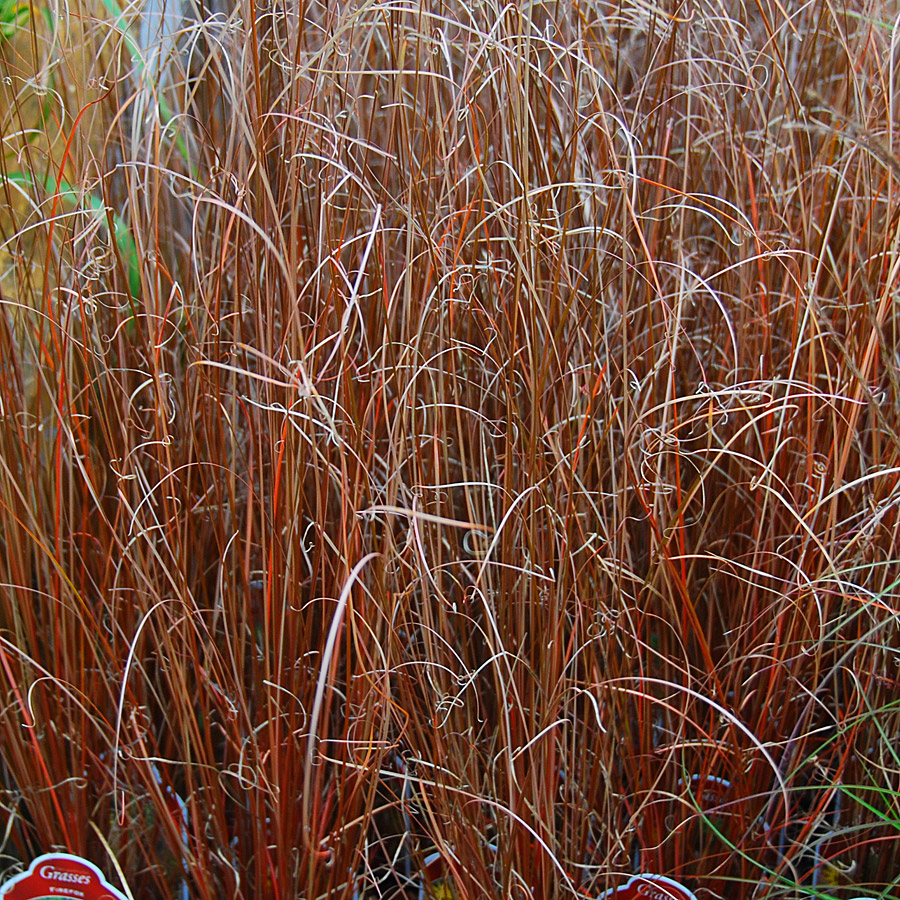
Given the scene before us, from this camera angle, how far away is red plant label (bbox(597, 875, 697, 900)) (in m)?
0.60

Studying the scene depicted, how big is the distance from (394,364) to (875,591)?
1.34 ft

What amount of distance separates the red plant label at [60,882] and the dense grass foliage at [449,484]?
3cm

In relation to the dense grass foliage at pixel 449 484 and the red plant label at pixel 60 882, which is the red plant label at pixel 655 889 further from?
the red plant label at pixel 60 882

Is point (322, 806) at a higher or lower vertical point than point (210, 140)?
lower

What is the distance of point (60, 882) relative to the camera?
648 millimetres

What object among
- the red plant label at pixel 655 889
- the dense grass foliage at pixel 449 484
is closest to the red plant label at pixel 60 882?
the dense grass foliage at pixel 449 484

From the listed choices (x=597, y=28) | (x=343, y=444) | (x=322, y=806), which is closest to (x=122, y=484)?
(x=343, y=444)

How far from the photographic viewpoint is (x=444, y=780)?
594 millimetres

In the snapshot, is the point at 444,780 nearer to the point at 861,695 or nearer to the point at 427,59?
the point at 861,695

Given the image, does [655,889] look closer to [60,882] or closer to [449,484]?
[449,484]

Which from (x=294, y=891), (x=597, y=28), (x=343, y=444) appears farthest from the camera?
(x=597, y=28)

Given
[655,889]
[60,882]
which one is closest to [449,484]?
[655,889]

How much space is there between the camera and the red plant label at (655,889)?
→ 1.97 feet

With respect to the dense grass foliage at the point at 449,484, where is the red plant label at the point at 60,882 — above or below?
below
